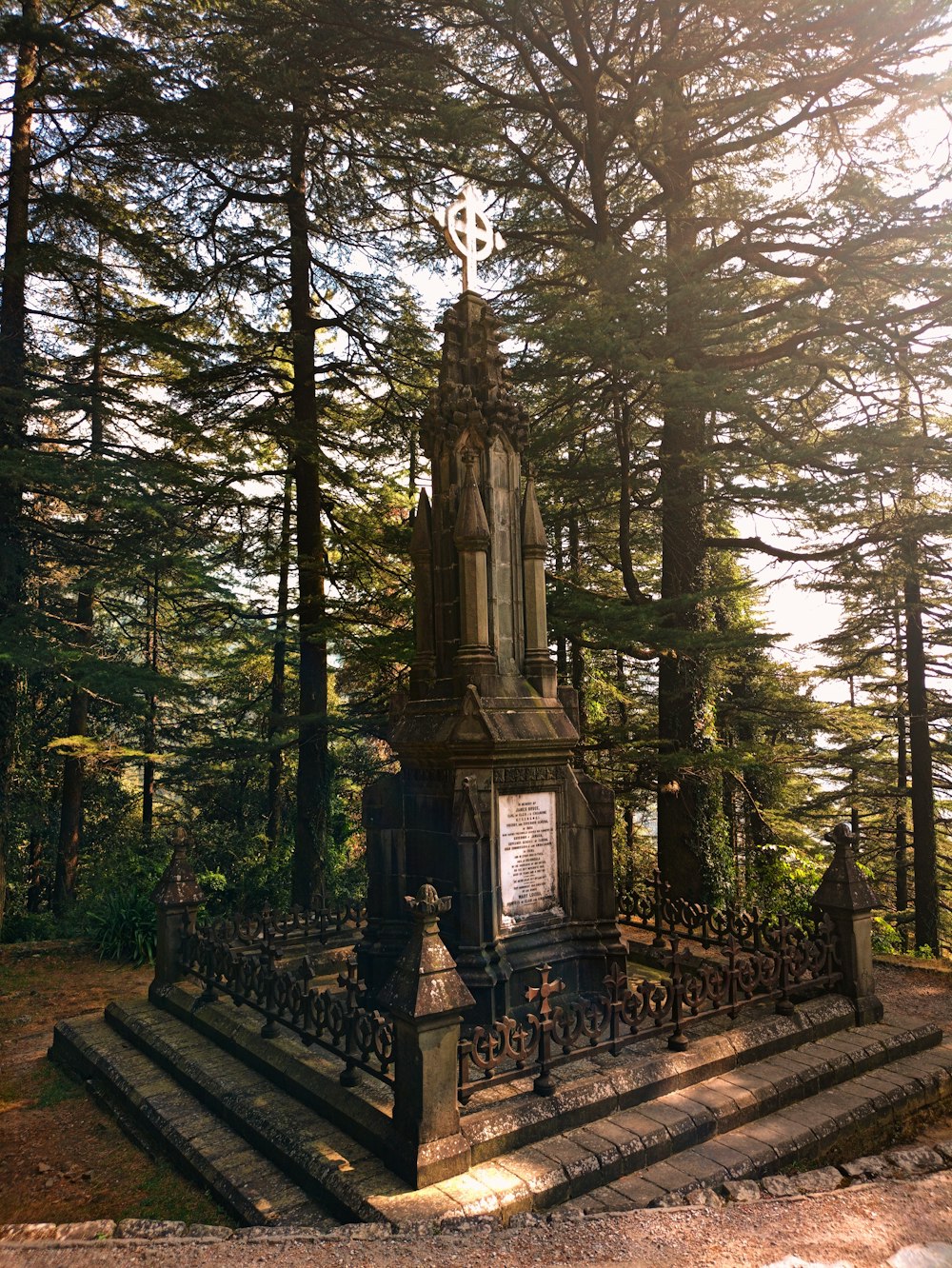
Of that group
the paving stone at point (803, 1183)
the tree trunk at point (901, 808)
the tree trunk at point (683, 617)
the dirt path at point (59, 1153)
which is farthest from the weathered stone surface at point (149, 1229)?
the tree trunk at point (901, 808)

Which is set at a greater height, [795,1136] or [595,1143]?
[595,1143]

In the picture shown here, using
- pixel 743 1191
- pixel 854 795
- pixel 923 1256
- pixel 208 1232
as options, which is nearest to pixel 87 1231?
pixel 208 1232

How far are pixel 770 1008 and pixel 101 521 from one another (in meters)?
13.8

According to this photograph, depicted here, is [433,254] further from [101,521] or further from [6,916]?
[6,916]

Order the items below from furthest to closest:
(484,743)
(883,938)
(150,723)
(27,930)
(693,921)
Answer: (150,723)
(27,930)
(883,938)
(693,921)
(484,743)

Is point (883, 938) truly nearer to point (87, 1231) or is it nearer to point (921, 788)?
point (921, 788)

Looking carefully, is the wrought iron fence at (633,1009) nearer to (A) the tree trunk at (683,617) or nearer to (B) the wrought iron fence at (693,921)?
(B) the wrought iron fence at (693,921)

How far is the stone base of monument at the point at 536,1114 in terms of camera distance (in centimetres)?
455

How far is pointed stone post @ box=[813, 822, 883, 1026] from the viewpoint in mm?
7410

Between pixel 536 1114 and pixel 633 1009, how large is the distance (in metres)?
1.32

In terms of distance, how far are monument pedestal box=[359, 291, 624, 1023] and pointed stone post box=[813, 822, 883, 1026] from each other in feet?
7.73

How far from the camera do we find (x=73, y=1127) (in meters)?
6.27

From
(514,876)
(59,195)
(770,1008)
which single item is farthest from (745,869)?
(59,195)

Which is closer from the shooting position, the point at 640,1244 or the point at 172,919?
the point at 640,1244
